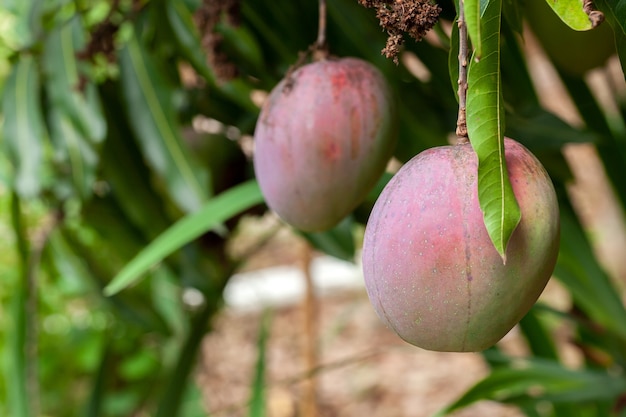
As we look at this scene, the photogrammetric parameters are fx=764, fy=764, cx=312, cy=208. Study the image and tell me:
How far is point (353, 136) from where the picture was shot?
37cm

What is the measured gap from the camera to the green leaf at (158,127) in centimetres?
62

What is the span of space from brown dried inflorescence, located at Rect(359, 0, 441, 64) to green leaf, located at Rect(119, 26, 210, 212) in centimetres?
36

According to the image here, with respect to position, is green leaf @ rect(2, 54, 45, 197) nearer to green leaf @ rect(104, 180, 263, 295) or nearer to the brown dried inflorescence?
green leaf @ rect(104, 180, 263, 295)

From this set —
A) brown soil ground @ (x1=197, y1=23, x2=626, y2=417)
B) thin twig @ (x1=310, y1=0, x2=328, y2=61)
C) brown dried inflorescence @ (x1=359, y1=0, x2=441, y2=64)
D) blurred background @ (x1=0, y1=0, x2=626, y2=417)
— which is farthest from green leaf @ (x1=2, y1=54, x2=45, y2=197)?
brown soil ground @ (x1=197, y1=23, x2=626, y2=417)

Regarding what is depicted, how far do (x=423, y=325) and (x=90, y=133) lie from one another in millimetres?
432

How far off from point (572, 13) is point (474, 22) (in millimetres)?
34

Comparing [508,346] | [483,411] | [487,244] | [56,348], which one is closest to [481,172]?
[487,244]

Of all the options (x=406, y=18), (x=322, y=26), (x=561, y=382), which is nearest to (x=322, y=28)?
(x=322, y=26)

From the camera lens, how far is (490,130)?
10.2 inches

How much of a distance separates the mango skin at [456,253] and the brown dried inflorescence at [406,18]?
0.04 m

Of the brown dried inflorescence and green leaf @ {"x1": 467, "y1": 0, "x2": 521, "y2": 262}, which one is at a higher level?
the brown dried inflorescence

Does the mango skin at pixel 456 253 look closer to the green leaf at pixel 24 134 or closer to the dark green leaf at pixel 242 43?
the dark green leaf at pixel 242 43

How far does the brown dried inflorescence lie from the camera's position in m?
0.28

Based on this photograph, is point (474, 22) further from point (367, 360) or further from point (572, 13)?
point (367, 360)
